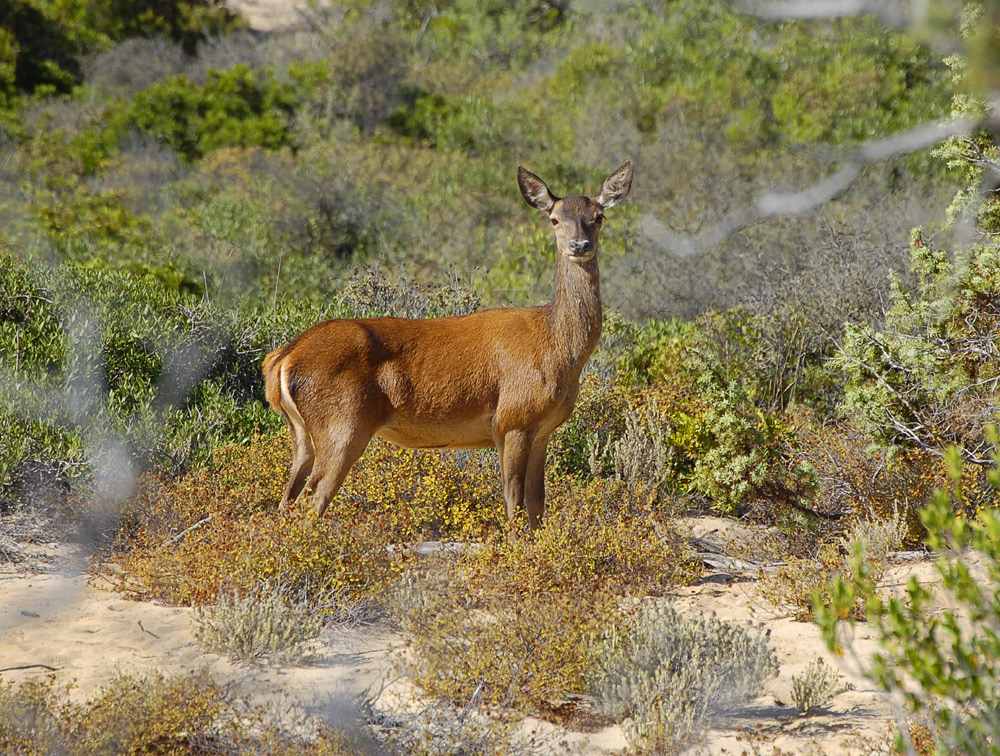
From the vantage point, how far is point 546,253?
13.4m

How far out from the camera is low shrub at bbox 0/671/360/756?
444cm

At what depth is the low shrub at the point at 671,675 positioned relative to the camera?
16.0ft

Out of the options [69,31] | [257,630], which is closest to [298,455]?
[257,630]

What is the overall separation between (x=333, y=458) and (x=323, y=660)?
1445mm

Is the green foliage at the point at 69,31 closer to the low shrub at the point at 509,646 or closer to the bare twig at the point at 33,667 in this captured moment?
the bare twig at the point at 33,667

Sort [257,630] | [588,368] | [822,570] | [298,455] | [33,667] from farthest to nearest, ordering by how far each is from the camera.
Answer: [588,368], [298,455], [822,570], [257,630], [33,667]

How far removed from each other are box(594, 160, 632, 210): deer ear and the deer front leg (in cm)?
192

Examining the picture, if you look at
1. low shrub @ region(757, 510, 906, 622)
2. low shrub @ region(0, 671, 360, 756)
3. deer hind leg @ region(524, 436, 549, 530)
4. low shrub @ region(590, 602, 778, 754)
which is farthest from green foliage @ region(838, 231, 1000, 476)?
low shrub @ region(0, 671, 360, 756)

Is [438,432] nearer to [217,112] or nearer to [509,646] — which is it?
[509,646]

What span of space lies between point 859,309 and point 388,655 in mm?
7132

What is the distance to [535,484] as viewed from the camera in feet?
24.1

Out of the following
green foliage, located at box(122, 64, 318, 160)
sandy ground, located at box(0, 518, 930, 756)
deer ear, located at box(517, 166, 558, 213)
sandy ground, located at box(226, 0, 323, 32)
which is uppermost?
sandy ground, located at box(226, 0, 323, 32)

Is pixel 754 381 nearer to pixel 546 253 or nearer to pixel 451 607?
pixel 546 253

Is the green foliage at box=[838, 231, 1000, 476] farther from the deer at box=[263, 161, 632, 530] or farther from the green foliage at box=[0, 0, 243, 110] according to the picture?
the green foliage at box=[0, 0, 243, 110]
